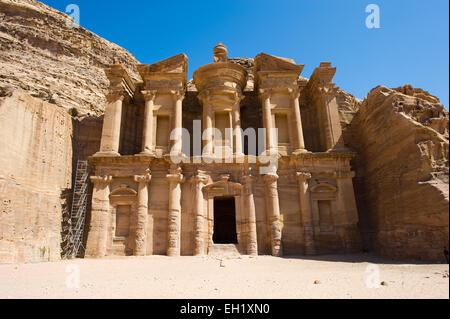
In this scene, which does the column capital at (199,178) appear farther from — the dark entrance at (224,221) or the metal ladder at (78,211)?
the dark entrance at (224,221)

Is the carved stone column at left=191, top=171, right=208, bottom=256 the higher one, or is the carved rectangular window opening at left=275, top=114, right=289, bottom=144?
the carved rectangular window opening at left=275, top=114, right=289, bottom=144

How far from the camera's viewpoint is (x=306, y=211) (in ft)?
52.6

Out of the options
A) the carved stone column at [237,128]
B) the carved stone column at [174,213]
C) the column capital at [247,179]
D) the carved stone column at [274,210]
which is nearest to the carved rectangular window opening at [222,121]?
the carved stone column at [237,128]

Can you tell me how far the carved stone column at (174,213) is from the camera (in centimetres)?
1519

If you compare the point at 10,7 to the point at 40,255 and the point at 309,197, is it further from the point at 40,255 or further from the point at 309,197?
the point at 309,197

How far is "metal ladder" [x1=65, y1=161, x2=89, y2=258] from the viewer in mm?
16327

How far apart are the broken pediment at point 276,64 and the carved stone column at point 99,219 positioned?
1181 cm

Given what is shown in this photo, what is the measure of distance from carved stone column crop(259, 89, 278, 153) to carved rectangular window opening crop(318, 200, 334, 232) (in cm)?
432

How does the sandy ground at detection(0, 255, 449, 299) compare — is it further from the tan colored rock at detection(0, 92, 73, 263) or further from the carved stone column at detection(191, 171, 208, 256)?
the tan colored rock at detection(0, 92, 73, 263)

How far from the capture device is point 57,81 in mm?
21641

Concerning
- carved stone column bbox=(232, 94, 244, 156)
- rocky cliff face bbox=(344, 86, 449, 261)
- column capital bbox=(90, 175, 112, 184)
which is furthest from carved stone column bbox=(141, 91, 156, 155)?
rocky cliff face bbox=(344, 86, 449, 261)

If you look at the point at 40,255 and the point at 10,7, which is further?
the point at 10,7
